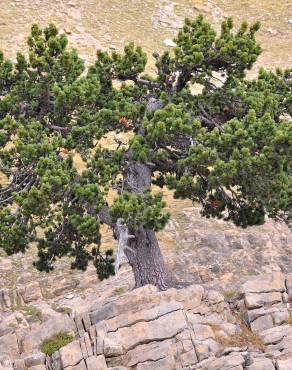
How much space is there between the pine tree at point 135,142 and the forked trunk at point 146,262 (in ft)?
0.12

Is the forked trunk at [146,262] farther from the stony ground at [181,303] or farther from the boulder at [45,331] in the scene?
the boulder at [45,331]

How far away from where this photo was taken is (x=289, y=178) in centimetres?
2308

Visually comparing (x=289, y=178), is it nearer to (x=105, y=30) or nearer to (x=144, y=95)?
(x=144, y=95)

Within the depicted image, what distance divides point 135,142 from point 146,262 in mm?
4591

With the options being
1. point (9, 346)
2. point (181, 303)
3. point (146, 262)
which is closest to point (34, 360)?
point (9, 346)

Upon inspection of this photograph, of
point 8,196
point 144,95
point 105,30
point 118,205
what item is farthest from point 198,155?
point 105,30

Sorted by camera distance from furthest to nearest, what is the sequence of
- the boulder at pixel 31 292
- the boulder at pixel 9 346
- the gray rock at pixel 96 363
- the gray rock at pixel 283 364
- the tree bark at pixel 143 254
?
the boulder at pixel 31 292, the tree bark at pixel 143 254, the boulder at pixel 9 346, the gray rock at pixel 96 363, the gray rock at pixel 283 364

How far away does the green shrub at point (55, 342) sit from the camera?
67.9 ft

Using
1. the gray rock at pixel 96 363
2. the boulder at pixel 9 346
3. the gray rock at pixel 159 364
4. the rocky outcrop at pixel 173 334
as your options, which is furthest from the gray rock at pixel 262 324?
the boulder at pixel 9 346

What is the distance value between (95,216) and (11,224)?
Result: 117 inches

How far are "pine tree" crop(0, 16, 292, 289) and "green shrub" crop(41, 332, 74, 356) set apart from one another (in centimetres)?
348

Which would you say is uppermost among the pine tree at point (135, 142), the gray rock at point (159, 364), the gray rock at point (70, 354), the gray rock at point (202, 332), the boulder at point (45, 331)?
the pine tree at point (135, 142)

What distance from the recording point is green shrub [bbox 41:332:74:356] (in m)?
20.7

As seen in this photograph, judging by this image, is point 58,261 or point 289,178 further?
point 58,261
